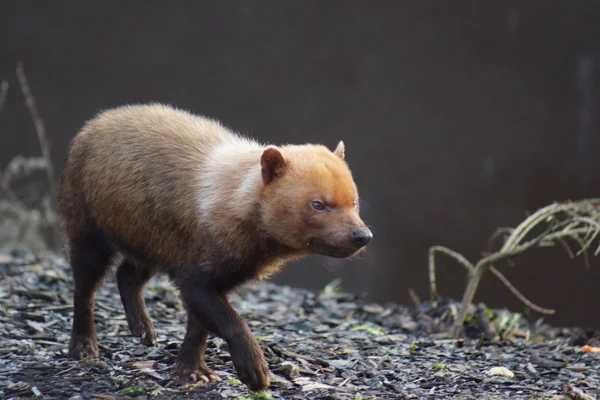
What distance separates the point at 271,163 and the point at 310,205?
31 centimetres

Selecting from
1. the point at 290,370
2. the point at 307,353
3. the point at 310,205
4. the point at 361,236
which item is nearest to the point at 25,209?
the point at 307,353

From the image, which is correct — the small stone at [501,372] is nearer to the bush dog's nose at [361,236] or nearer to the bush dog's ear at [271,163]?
the bush dog's nose at [361,236]

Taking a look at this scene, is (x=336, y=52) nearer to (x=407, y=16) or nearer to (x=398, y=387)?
(x=407, y=16)

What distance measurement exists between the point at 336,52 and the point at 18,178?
421cm

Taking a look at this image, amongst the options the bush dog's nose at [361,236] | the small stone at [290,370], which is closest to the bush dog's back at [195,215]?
the bush dog's nose at [361,236]

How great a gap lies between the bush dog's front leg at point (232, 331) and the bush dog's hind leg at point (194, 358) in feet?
0.78

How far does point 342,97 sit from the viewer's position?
9734mm

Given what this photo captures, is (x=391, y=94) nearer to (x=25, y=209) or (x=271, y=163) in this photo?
(x=25, y=209)

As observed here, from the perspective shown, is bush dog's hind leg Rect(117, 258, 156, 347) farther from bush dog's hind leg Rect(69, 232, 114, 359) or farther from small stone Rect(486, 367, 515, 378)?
small stone Rect(486, 367, 515, 378)

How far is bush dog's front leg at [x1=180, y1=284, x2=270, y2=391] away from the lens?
4352 millimetres

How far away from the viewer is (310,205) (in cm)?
440

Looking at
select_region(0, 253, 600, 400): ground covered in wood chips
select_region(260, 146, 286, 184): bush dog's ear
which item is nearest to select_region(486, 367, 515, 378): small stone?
select_region(0, 253, 600, 400): ground covered in wood chips

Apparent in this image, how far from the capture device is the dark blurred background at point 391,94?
28.5ft

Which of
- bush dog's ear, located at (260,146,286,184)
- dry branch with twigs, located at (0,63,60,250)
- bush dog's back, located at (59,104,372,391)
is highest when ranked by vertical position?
bush dog's ear, located at (260,146,286,184)
